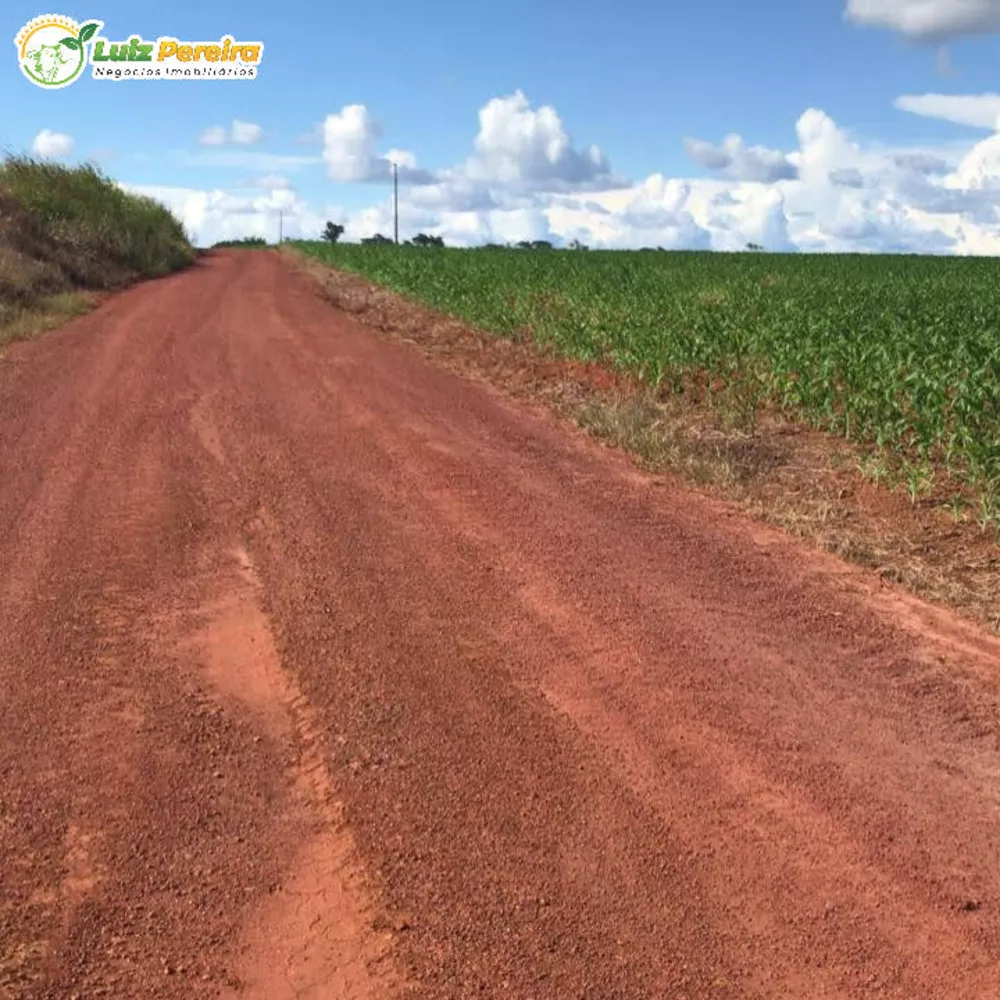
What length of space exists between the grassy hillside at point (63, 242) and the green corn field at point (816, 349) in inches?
324

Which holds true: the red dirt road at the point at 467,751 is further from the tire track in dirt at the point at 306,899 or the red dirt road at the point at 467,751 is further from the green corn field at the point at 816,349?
the green corn field at the point at 816,349

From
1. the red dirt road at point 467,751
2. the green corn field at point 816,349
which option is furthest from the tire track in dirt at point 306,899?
the green corn field at point 816,349

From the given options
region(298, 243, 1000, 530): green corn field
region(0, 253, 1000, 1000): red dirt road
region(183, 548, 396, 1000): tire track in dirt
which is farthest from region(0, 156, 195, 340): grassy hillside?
region(183, 548, 396, 1000): tire track in dirt

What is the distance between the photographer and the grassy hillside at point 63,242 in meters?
20.5

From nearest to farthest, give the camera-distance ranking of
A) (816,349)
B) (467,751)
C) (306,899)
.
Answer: (306,899)
(467,751)
(816,349)

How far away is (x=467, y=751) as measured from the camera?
4.52m

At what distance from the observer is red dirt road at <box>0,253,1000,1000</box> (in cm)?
334

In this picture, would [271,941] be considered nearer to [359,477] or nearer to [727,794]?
[727,794]

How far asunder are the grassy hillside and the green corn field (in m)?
8.24

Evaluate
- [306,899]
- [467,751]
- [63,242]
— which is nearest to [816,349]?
[467,751]

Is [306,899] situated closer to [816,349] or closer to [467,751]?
[467,751]

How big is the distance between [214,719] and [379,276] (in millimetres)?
31758

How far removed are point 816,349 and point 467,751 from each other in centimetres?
980

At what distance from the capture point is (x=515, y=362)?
16359mm
